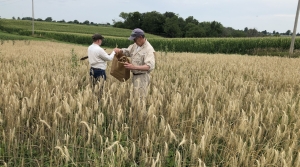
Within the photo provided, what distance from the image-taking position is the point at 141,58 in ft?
13.6

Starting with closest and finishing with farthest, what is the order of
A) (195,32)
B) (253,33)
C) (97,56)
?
(97,56) → (195,32) → (253,33)

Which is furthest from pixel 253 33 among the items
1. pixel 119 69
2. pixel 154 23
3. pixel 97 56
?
pixel 119 69

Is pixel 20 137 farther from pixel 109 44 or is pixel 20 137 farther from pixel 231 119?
pixel 109 44

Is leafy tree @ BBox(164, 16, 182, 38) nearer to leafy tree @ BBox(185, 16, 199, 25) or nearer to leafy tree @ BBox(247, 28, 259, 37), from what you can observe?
leafy tree @ BBox(185, 16, 199, 25)

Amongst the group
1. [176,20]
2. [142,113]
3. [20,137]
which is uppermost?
[176,20]

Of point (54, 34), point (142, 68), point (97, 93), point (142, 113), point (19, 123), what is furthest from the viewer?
point (54, 34)

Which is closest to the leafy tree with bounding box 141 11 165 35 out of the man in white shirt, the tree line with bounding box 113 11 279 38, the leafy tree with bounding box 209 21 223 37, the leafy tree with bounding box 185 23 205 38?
the tree line with bounding box 113 11 279 38

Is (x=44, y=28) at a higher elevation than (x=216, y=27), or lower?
lower

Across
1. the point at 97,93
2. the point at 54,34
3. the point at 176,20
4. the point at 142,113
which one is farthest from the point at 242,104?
the point at 176,20

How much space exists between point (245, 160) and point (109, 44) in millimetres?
42579

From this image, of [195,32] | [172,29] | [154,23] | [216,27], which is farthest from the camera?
[154,23]

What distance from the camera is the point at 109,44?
43219mm

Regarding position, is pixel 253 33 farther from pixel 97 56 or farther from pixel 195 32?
pixel 97 56

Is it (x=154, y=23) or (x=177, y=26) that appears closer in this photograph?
(x=177, y=26)
